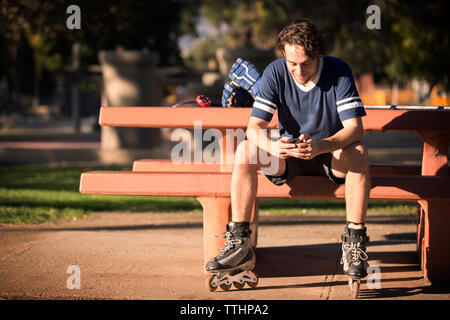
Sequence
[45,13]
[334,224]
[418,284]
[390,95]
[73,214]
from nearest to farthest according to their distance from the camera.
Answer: [418,284], [334,224], [73,214], [45,13], [390,95]

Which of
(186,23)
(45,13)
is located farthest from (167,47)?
(45,13)

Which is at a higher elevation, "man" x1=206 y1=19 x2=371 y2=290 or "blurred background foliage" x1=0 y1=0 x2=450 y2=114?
"blurred background foliage" x1=0 y1=0 x2=450 y2=114

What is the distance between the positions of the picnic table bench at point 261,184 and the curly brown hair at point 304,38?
2.03 ft

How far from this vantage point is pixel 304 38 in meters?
4.10

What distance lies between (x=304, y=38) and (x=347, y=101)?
0.47 m

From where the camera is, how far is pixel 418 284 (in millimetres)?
4520

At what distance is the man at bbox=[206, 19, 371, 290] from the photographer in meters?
4.10

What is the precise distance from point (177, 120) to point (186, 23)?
43.0 metres

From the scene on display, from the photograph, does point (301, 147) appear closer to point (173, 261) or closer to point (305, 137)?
point (305, 137)

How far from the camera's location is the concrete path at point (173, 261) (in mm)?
4277

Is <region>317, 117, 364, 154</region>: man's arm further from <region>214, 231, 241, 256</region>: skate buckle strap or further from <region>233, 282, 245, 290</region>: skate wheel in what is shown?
<region>233, 282, 245, 290</region>: skate wheel

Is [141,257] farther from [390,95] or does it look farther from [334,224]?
[390,95]

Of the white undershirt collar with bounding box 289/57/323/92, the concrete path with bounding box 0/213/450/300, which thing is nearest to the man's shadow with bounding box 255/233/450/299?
the concrete path with bounding box 0/213/450/300

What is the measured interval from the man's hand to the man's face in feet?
1.32
